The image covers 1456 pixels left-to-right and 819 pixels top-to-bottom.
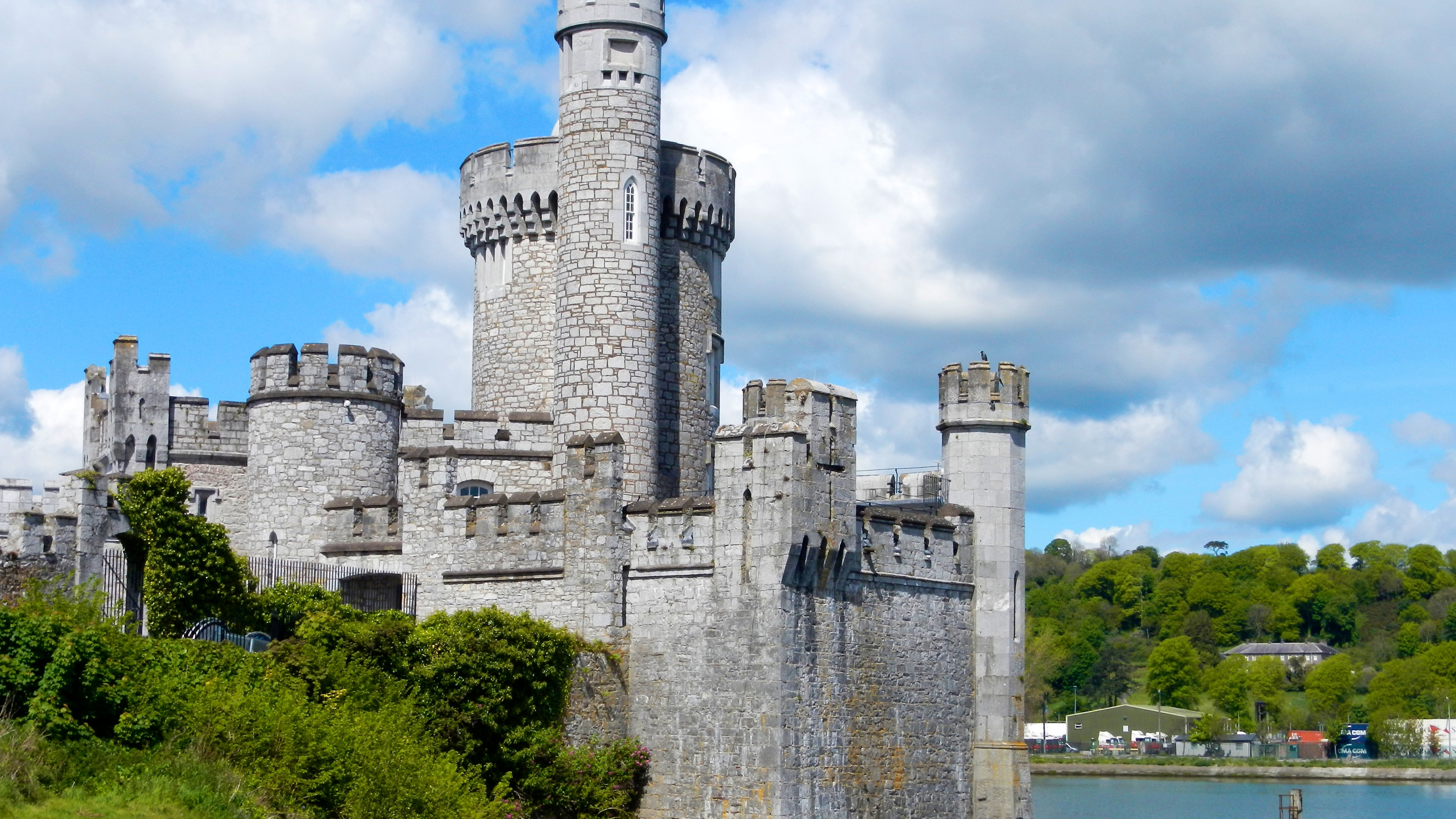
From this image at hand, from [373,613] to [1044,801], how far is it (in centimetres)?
6628

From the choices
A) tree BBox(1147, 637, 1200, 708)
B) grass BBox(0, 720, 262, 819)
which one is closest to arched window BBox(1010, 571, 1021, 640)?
grass BBox(0, 720, 262, 819)

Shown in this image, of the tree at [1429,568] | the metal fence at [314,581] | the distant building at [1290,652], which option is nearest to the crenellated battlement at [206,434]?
the metal fence at [314,581]

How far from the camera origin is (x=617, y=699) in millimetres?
34094

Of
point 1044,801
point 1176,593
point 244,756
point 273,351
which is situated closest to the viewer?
point 244,756

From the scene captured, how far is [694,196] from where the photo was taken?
41.5 meters

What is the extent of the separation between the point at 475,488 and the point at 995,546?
11.2 m

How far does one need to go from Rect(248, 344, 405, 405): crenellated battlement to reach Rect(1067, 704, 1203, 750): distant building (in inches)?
4215

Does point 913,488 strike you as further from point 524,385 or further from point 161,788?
point 161,788

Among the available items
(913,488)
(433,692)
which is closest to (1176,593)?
(913,488)

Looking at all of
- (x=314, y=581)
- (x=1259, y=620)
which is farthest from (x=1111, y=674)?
(x=314, y=581)

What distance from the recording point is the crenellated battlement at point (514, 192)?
41625 mm

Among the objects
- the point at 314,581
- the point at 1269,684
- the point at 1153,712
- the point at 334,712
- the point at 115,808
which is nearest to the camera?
the point at 115,808

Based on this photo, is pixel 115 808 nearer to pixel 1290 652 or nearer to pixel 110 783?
pixel 110 783

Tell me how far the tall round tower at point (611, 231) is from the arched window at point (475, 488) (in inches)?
91.0
